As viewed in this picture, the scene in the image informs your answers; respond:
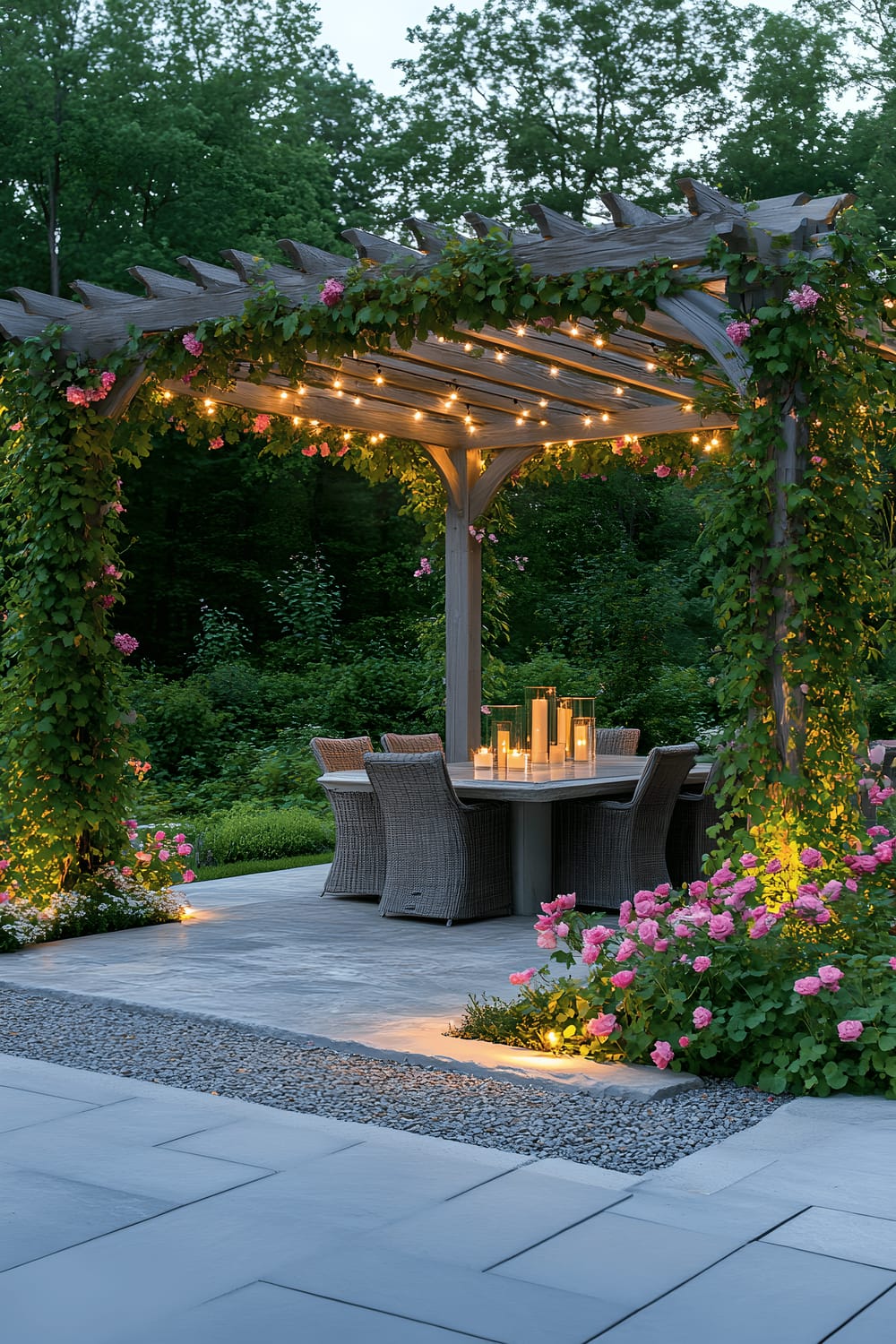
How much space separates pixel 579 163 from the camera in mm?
20094

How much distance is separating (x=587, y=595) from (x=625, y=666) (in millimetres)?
1377

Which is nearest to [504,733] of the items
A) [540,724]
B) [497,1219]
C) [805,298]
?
[540,724]

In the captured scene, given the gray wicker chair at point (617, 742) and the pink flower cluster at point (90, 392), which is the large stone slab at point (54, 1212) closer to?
the pink flower cluster at point (90, 392)

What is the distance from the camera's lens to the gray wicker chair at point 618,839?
7551 mm

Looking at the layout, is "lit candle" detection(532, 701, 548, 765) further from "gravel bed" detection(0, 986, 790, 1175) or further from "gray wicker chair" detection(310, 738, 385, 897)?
"gravel bed" detection(0, 986, 790, 1175)

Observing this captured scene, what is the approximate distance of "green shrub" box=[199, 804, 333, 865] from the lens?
10078mm

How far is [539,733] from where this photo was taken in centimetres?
834

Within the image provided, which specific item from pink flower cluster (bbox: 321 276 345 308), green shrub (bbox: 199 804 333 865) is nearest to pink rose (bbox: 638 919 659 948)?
pink flower cluster (bbox: 321 276 345 308)

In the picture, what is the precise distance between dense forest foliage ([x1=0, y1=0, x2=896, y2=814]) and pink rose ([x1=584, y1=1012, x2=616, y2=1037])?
10.2m

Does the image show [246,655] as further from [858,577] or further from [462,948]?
[858,577]

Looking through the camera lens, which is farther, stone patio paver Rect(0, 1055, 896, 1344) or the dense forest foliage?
the dense forest foliage

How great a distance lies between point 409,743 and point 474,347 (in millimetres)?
2519

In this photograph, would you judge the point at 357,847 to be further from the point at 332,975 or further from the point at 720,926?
the point at 720,926

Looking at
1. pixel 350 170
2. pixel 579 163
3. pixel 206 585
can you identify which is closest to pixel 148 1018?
pixel 206 585
